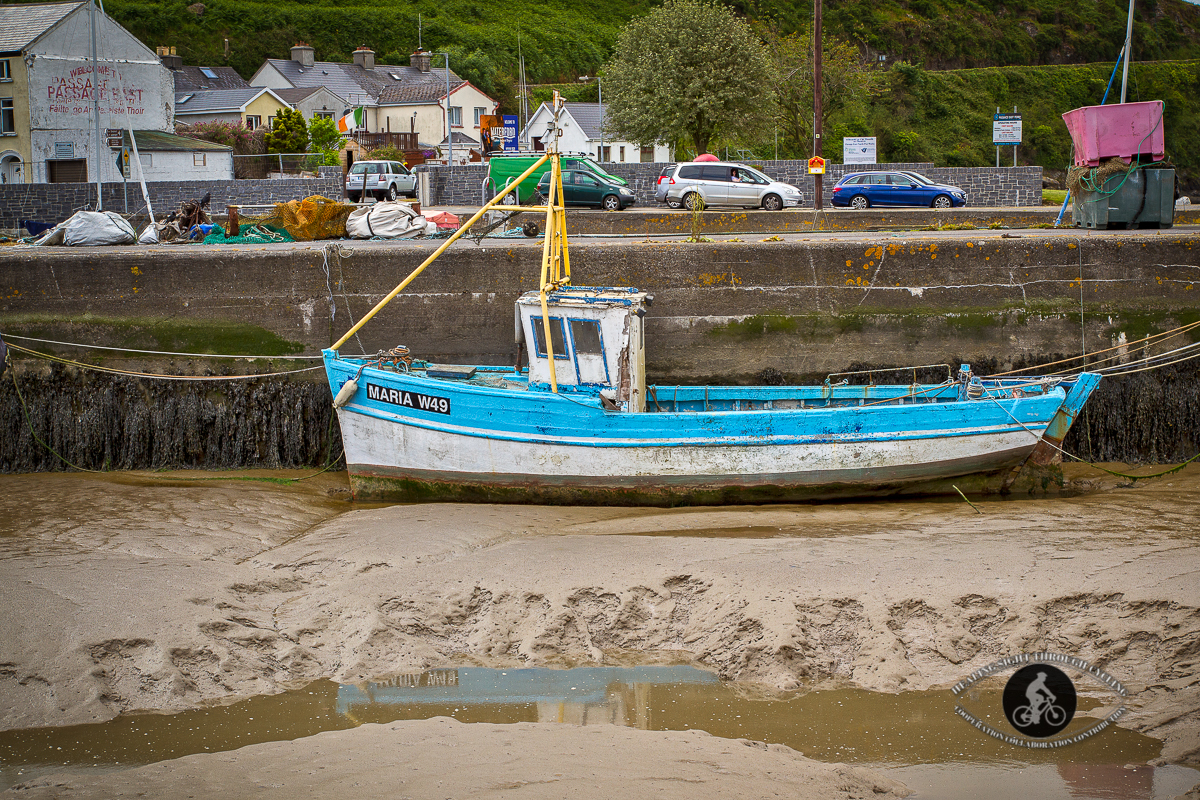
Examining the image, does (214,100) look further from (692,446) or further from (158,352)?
(692,446)

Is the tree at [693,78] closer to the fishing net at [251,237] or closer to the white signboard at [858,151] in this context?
the white signboard at [858,151]

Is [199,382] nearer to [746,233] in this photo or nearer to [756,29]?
[746,233]

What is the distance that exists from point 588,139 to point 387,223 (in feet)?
138

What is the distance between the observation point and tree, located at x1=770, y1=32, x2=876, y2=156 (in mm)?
41156

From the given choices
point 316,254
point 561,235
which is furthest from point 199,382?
point 561,235

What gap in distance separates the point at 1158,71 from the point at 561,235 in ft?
266

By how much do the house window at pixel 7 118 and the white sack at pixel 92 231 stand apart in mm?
24624

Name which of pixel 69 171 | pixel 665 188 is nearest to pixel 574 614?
pixel 665 188

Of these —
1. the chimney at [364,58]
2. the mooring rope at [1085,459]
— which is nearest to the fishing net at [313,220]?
the mooring rope at [1085,459]

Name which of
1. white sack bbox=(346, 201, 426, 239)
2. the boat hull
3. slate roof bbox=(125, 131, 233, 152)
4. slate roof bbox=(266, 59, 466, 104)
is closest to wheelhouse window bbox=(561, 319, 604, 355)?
the boat hull

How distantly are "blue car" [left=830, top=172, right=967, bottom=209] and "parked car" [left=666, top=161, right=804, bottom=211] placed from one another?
7.07 feet

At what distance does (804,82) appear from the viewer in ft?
136

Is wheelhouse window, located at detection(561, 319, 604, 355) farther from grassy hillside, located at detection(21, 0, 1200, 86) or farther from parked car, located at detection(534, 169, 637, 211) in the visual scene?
grassy hillside, located at detection(21, 0, 1200, 86)

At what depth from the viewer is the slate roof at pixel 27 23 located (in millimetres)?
Answer: 32562
